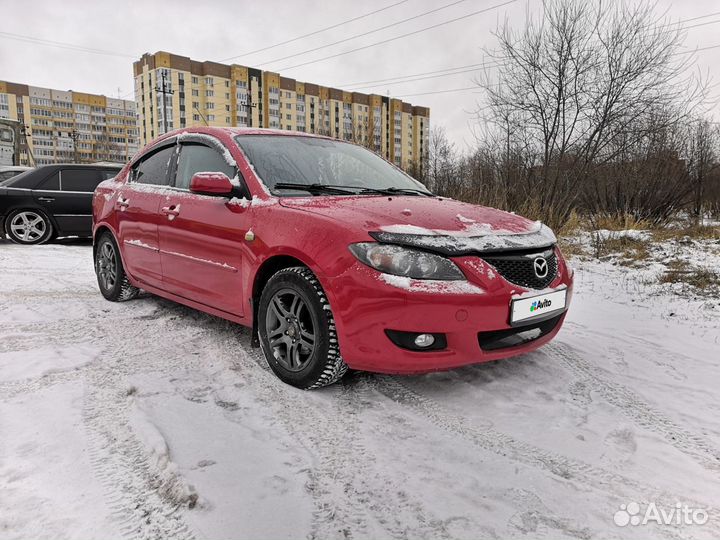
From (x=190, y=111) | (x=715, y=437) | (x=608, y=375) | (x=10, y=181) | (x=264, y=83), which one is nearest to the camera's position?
(x=715, y=437)

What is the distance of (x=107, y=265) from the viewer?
15.6 feet

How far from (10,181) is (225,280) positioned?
7.70m

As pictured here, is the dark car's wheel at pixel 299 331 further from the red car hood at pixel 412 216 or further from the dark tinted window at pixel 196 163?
the dark tinted window at pixel 196 163

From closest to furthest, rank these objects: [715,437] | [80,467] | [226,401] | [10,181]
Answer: [80,467] → [715,437] → [226,401] → [10,181]

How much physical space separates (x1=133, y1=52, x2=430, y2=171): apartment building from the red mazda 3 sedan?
62.4 metres

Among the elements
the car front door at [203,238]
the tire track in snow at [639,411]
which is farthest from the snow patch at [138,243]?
the tire track in snow at [639,411]

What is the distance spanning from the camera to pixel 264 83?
271ft

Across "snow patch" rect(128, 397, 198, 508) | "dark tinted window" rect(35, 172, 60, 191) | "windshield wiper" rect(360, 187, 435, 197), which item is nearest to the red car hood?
"windshield wiper" rect(360, 187, 435, 197)

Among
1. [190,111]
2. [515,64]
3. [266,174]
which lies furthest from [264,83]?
[266,174]

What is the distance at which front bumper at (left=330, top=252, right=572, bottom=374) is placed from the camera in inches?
90.0

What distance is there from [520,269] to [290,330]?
1311mm

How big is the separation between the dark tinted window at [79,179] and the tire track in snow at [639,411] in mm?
8513

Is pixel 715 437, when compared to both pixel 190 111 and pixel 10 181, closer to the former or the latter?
pixel 10 181

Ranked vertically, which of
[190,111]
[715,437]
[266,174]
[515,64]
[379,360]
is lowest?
[715,437]
